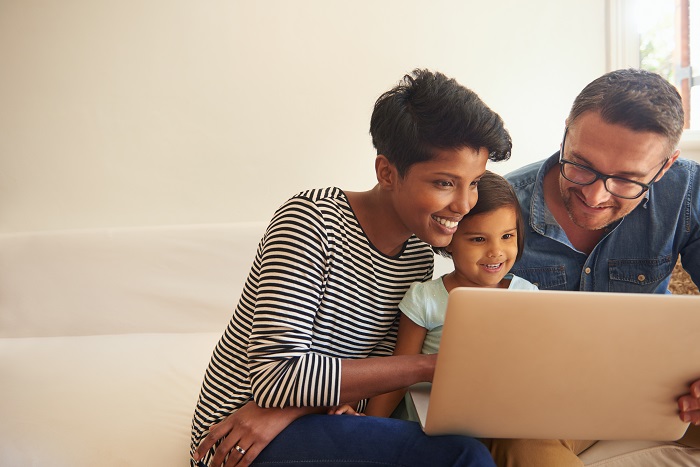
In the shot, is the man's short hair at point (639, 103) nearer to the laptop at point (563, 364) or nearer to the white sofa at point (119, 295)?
the laptop at point (563, 364)

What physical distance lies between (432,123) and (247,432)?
563mm

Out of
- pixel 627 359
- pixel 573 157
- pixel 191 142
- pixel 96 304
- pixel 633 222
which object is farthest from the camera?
pixel 191 142

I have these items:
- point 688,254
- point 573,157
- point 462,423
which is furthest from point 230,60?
point 462,423

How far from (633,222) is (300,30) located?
1.36 metres

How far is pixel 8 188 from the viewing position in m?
2.42

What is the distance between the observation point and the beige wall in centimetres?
237

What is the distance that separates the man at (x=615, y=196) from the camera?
1372 mm

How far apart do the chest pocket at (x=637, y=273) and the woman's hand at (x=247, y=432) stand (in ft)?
2.61

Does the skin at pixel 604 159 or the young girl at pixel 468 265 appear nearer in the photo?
the young girl at pixel 468 265

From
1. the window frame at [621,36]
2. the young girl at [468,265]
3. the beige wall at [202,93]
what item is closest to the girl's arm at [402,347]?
the young girl at [468,265]

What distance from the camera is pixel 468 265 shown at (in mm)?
1308

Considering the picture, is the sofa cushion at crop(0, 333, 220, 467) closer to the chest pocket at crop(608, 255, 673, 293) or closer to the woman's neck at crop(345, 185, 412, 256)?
the woman's neck at crop(345, 185, 412, 256)

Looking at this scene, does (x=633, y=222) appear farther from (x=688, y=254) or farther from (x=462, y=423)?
(x=462, y=423)

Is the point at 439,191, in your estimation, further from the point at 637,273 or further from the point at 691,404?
the point at 637,273
